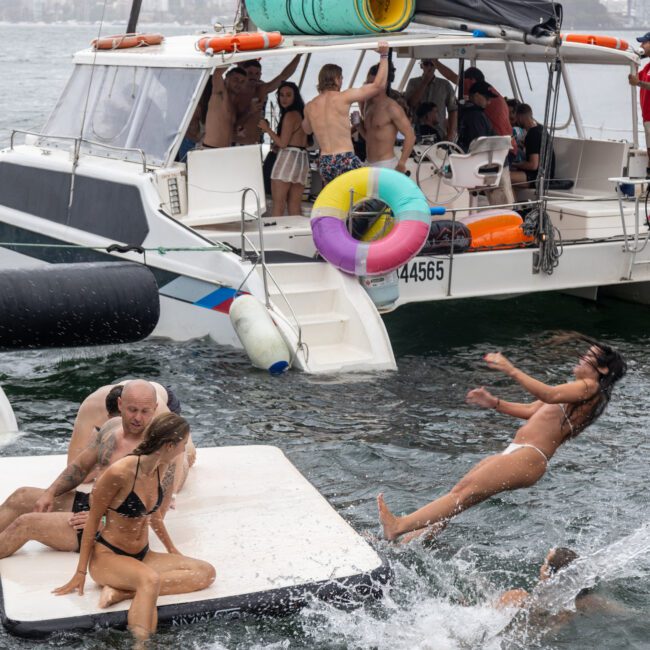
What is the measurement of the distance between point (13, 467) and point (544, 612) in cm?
336

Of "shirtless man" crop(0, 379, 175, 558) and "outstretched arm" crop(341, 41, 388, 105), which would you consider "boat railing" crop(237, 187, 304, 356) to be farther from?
"shirtless man" crop(0, 379, 175, 558)

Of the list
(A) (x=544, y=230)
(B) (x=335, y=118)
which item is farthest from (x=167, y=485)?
(A) (x=544, y=230)

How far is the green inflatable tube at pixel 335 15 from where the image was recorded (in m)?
11.3

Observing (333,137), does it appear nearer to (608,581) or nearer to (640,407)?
(640,407)

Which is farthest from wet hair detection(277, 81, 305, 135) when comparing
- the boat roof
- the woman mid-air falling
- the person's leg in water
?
the person's leg in water

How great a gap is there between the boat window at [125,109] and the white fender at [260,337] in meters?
2.15

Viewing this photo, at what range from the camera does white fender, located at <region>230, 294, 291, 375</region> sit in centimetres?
957

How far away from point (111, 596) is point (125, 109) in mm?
7269

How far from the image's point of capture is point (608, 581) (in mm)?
6406

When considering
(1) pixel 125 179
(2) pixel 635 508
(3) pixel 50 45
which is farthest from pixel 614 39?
(3) pixel 50 45

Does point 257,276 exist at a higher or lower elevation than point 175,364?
higher

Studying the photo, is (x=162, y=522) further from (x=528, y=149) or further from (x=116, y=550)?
(x=528, y=149)

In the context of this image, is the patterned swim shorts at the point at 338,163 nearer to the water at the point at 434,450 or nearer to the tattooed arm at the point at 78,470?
the water at the point at 434,450

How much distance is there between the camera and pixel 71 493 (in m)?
6.29
